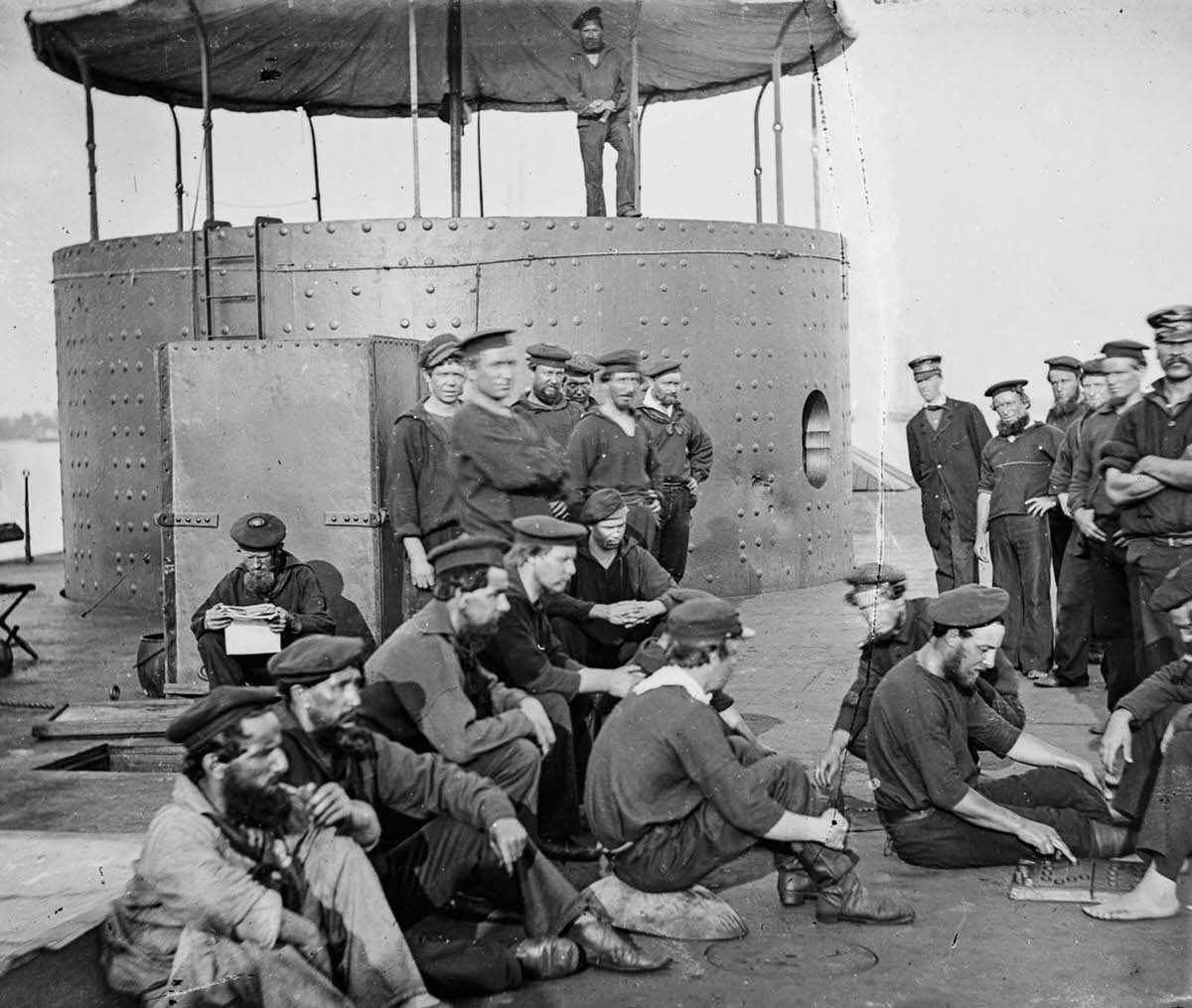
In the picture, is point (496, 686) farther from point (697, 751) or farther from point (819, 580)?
point (819, 580)

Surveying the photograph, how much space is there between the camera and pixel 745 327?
Result: 37.7ft

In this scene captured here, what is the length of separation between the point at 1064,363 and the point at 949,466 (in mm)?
977

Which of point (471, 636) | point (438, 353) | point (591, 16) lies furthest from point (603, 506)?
point (591, 16)

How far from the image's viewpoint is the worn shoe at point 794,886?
15.7ft

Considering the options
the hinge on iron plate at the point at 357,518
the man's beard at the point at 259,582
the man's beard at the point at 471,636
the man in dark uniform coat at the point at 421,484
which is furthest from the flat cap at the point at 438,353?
the man's beard at the point at 471,636

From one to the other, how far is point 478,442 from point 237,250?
5719 mm

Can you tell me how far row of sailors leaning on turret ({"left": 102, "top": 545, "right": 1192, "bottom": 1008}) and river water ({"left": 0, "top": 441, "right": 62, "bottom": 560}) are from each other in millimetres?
15715

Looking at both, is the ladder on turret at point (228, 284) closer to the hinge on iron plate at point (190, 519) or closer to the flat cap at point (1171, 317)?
the hinge on iron plate at point (190, 519)

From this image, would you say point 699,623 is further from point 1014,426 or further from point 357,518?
point 1014,426

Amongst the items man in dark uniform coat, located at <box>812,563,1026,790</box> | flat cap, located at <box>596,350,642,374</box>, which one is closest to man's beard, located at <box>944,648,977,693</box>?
man in dark uniform coat, located at <box>812,563,1026,790</box>

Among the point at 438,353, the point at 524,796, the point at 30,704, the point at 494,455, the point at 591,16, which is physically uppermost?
the point at 591,16

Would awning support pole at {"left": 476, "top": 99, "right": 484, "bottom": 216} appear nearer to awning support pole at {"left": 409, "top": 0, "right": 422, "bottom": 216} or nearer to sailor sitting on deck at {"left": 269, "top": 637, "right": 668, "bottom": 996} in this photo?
awning support pole at {"left": 409, "top": 0, "right": 422, "bottom": 216}

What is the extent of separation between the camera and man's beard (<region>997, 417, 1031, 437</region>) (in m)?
8.70

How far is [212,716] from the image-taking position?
367cm
